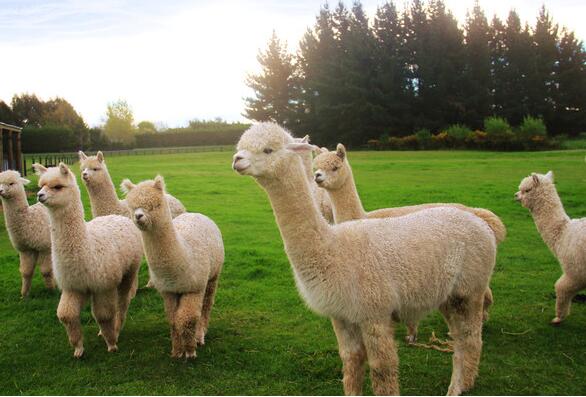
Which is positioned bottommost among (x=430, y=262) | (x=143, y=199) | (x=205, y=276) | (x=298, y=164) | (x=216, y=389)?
(x=216, y=389)

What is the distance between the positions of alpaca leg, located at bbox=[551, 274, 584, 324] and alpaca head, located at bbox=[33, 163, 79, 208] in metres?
5.38

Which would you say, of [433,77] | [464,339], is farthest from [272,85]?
[464,339]

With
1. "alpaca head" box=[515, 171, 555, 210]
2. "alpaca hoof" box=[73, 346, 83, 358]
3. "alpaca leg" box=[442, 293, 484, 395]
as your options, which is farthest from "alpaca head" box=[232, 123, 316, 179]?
"alpaca head" box=[515, 171, 555, 210]

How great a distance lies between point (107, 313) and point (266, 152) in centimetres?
302

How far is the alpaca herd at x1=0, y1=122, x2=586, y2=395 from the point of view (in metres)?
3.60

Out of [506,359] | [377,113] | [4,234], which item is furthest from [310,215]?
[377,113]

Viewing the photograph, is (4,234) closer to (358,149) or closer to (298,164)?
(298,164)

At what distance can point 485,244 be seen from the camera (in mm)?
4211

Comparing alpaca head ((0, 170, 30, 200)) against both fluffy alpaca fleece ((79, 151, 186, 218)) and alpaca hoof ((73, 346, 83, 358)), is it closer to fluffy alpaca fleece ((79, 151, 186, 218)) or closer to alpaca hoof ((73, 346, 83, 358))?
fluffy alpaca fleece ((79, 151, 186, 218))

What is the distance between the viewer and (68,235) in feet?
17.7

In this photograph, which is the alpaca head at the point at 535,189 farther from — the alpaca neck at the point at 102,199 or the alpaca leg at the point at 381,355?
the alpaca neck at the point at 102,199

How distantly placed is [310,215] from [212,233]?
2.68 meters

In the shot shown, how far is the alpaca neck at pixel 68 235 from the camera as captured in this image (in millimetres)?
5340

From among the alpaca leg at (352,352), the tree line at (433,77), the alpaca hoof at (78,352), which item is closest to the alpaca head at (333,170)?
the alpaca leg at (352,352)
